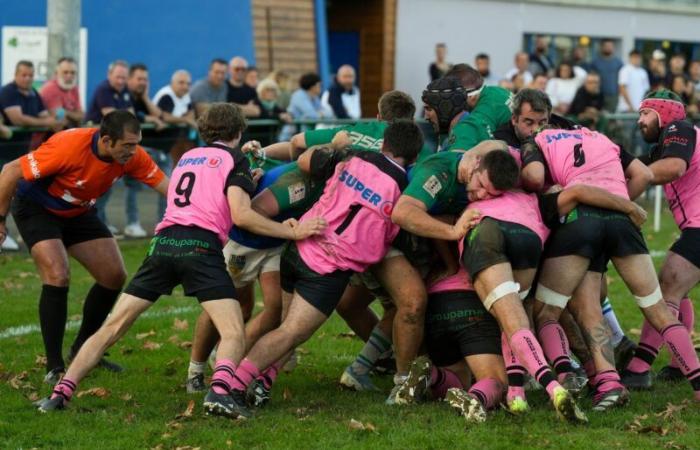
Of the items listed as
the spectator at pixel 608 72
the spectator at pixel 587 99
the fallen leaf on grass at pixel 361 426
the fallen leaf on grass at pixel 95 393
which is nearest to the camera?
the fallen leaf on grass at pixel 361 426

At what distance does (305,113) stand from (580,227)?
10083 millimetres

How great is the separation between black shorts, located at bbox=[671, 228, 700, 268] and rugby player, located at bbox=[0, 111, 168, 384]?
3.55m

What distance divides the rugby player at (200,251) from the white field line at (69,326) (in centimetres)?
279

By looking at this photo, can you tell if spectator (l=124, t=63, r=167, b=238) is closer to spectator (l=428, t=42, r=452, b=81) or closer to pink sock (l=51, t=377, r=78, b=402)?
pink sock (l=51, t=377, r=78, b=402)

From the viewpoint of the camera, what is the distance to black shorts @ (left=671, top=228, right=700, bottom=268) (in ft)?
27.9

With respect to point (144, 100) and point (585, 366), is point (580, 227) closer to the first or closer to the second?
point (585, 366)

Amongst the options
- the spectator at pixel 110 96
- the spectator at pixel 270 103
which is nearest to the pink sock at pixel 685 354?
the spectator at pixel 110 96

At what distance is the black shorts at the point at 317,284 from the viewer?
7566 millimetres

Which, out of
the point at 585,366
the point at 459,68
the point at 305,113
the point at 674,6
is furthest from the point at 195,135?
the point at 674,6

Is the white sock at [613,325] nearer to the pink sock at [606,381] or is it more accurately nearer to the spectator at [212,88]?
the pink sock at [606,381]

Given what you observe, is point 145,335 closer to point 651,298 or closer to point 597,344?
point 597,344

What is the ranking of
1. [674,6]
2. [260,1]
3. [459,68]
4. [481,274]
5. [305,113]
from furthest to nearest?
[674,6], [260,1], [305,113], [459,68], [481,274]

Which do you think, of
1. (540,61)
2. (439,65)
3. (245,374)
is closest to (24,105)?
(245,374)

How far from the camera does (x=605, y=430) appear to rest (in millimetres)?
6844
